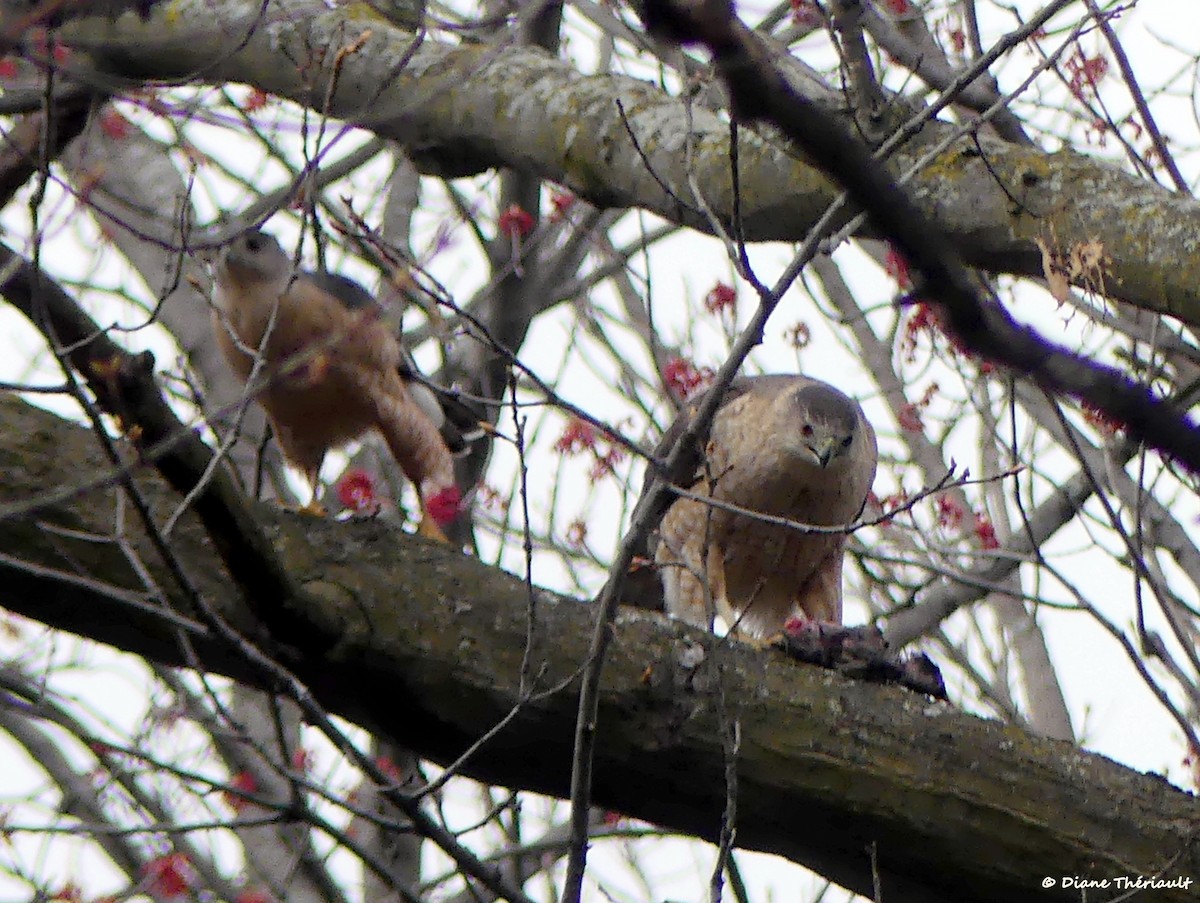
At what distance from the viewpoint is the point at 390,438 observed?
5750 mm

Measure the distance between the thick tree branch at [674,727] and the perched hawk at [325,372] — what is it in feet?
6.52

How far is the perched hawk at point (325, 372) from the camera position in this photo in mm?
5391

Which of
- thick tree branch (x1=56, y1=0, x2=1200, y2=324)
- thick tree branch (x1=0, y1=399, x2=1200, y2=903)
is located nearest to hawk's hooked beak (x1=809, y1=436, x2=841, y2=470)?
thick tree branch (x1=56, y1=0, x2=1200, y2=324)

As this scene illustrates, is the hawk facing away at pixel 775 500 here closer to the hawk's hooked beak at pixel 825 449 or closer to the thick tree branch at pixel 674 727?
the hawk's hooked beak at pixel 825 449

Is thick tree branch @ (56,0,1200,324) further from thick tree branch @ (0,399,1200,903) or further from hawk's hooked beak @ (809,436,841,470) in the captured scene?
hawk's hooked beak @ (809,436,841,470)

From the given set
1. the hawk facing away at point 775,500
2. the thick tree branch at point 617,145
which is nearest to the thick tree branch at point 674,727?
the thick tree branch at point 617,145

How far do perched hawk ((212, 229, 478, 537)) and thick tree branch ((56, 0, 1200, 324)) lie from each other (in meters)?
1.05

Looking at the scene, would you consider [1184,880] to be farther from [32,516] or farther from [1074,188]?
[32,516]

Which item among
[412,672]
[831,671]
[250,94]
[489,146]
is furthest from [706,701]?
[250,94]

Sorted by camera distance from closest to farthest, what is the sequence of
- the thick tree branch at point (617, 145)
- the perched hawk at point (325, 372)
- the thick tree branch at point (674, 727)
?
1. the thick tree branch at point (674, 727)
2. the thick tree branch at point (617, 145)
3. the perched hawk at point (325, 372)

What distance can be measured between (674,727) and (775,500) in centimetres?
225

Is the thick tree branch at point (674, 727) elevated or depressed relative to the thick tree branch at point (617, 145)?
depressed

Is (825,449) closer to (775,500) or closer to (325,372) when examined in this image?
(775,500)

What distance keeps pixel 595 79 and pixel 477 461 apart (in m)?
2.27
